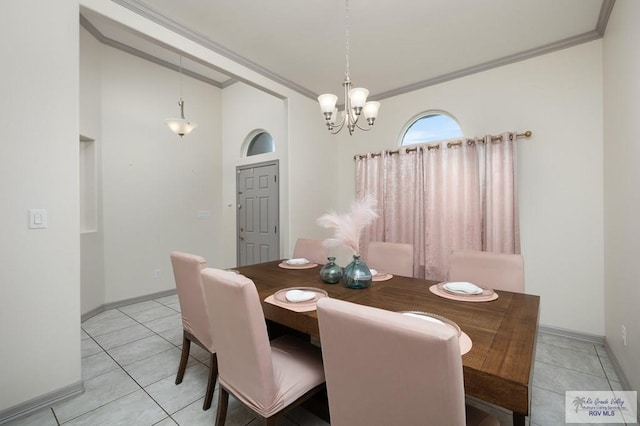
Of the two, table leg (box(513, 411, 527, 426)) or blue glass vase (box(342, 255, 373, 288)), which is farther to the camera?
blue glass vase (box(342, 255, 373, 288))

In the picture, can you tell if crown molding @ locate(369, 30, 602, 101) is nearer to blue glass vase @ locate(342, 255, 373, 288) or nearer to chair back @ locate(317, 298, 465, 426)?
blue glass vase @ locate(342, 255, 373, 288)

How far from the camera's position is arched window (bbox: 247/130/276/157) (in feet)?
13.9

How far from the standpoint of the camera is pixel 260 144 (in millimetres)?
4371

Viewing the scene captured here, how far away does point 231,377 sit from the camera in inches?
52.1

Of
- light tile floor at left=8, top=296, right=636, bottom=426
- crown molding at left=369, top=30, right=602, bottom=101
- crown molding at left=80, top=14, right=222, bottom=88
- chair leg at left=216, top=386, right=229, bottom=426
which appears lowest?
light tile floor at left=8, top=296, right=636, bottom=426

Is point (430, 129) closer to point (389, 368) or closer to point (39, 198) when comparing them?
point (389, 368)

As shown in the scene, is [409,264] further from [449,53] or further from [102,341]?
[102,341]

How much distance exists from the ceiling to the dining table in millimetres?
2115

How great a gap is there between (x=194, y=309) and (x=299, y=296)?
76 cm

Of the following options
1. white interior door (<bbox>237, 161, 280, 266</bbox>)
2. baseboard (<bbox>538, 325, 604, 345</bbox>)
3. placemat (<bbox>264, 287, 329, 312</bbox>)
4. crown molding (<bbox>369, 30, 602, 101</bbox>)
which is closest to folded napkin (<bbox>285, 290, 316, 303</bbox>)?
placemat (<bbox>264, 287, 329, 312</bbox>)

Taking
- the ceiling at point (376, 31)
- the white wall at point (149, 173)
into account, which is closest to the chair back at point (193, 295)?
the ceiling at point (376, 31)

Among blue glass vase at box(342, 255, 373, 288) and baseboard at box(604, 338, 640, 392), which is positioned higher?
blue glass vase at box(342, 255, 373, 288)

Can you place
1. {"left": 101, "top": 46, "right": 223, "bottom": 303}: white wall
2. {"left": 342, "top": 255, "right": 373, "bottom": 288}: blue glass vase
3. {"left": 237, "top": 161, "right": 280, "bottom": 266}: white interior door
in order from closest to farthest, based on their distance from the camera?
{"left": 342, "top": 255, "right": 373, "bottom": 288}: blue glass vase → {"left": 101, "top": 46, "right": 223, "bottom": 303}: white wall → {"left": 237, "top": 161, "right": 280, "bottom": 266}: white interior door

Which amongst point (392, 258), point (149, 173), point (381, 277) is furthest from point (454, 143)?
point (149, 173)
